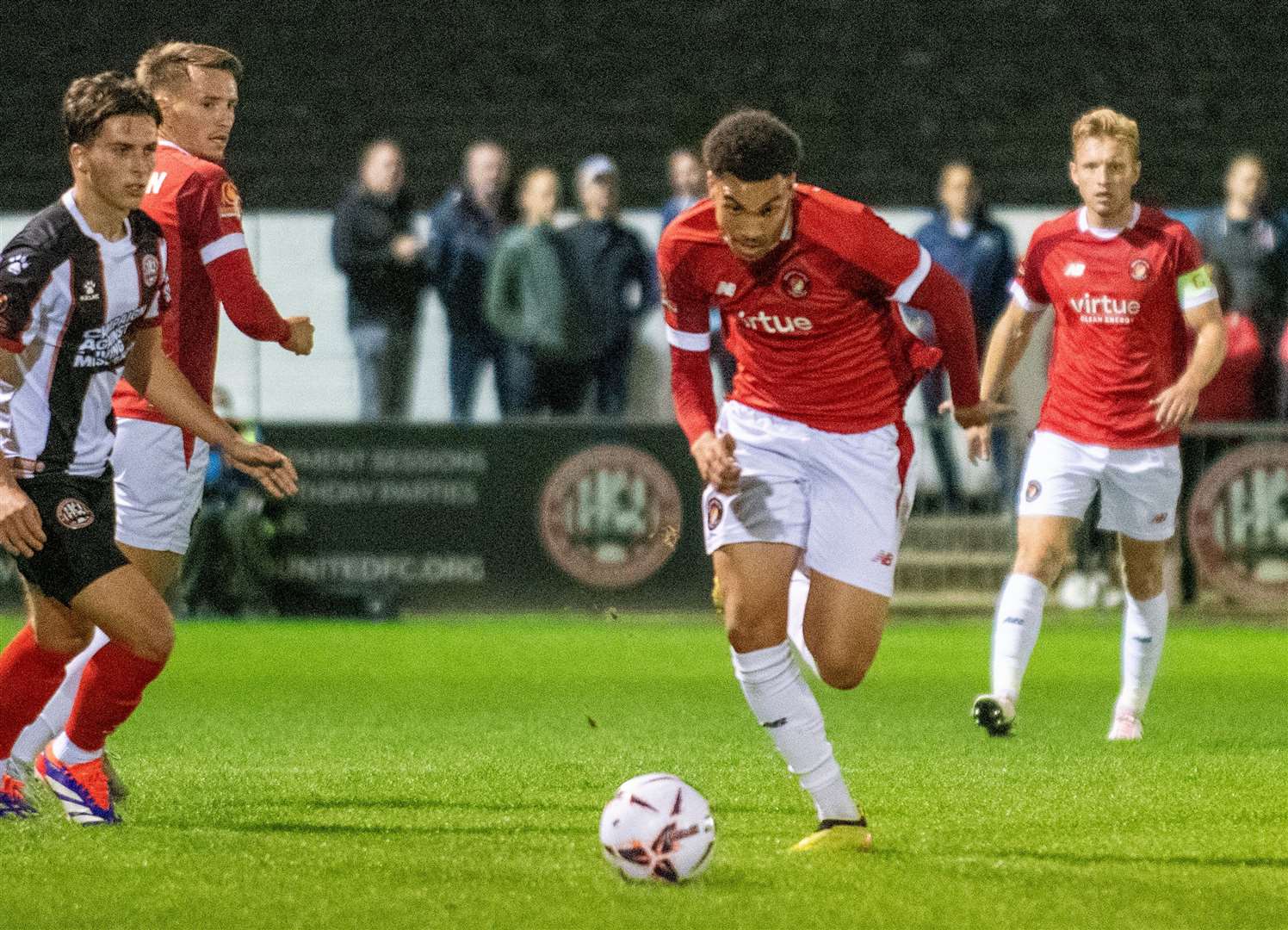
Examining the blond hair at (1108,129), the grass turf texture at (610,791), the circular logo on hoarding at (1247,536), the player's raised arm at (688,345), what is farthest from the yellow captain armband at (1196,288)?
the circular logo on hoarding at (1247,536)

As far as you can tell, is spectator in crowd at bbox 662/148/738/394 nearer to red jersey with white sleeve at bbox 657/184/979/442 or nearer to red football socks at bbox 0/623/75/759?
red jersey with white sleeve at bbox 657/184/979/442

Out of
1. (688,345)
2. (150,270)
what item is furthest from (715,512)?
(150,270)

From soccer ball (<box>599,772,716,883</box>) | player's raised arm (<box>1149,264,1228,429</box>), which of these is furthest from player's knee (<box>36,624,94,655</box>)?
player's raised arm (<box>1149,264,1228,429</box>)

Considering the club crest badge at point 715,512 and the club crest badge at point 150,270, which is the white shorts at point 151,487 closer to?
the club crest badge at point 150,270

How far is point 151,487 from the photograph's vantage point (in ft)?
20.9

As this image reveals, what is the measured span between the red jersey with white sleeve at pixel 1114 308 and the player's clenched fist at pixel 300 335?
10.4 feet

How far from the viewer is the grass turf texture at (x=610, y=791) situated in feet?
16.0

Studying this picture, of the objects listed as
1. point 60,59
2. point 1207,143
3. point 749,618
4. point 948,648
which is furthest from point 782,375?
point 60,59

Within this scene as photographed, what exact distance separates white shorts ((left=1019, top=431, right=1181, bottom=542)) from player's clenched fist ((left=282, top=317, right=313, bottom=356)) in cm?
312

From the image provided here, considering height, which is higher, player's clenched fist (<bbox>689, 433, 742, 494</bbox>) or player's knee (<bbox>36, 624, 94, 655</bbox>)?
player's clenched fist (<bbox>689, 433, 742, 494</bbox>)

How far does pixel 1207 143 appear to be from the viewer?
1805 cm

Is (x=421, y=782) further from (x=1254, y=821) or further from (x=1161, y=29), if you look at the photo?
(x=1161, y=29)

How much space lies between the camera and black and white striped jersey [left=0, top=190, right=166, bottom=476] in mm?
5590

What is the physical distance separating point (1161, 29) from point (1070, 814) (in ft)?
44.7
